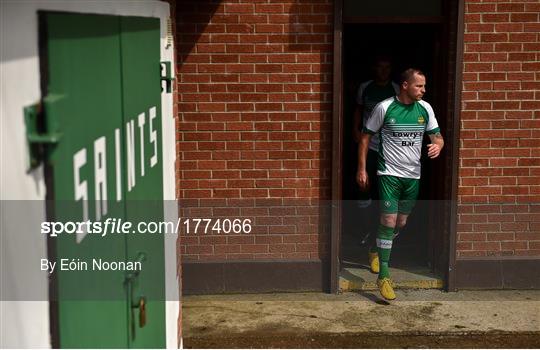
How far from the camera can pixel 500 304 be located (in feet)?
22.3

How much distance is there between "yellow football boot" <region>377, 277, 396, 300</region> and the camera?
6856 millimetres

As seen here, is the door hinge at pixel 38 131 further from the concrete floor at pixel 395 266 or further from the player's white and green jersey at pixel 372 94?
the player's white and green jersey at pixel 372 94

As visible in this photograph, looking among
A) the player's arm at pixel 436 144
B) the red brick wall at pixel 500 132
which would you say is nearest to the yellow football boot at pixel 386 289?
the red brick wall at pixel 500 132

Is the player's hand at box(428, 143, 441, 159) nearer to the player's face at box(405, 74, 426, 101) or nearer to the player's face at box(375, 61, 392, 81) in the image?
the player's face at box(405, 74, 426, 101)

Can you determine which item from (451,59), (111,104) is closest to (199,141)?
(451,59)

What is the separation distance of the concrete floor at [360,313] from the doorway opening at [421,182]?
0.32 m

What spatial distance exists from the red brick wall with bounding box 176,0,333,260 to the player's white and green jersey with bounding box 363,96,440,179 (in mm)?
473

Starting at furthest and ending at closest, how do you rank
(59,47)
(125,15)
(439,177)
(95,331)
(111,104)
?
(439,177)
(125,15)
(111,104)
(95,331)
(59,47)

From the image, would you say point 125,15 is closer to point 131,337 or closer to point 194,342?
point 131,337

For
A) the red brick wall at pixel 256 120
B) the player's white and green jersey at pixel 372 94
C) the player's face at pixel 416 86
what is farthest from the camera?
the player's white and green jersey at pixel 372 94

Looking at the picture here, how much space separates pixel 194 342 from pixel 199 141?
1749mm

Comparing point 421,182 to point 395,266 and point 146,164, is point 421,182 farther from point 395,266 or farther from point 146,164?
point 146,164

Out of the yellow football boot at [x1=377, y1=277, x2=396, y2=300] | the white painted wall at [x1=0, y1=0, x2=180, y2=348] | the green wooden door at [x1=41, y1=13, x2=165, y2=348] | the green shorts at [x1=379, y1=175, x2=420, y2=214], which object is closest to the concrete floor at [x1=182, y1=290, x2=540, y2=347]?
the yellow football boot at [x1=377, y1=277, x2=396, y2=300]

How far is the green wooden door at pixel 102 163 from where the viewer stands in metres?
2.15
